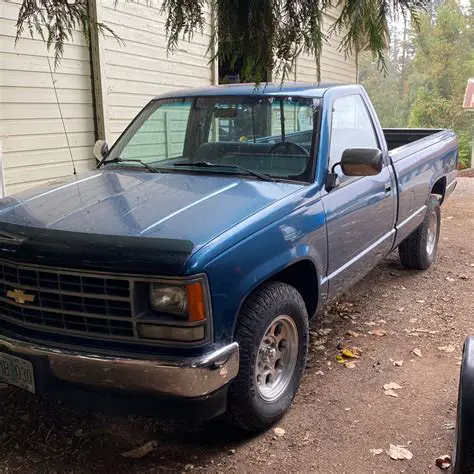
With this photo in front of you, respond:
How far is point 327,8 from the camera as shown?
3143mm

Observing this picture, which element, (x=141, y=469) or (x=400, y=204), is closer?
(x=141, y=469)

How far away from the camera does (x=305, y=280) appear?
11.8 ft

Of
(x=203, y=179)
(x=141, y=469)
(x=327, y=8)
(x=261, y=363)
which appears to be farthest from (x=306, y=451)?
→ (x=327, y=8)

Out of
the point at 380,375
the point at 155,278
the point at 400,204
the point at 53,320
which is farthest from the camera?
the point at 400,204

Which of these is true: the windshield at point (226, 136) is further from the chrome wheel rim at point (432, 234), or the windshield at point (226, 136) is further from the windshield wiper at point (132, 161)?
the chrome wheel rim at point (432, 234)

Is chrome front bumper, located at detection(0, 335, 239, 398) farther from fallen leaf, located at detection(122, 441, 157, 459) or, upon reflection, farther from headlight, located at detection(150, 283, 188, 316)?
fallen leaf, located at detection(122, 441, 157, 459)

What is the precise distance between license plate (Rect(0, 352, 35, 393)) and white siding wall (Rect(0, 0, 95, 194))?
3441 millimetres

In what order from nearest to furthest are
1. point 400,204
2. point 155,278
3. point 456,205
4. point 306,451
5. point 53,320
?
point 155,278, point 53,320, point 306,451, point 400,204, point 456,205

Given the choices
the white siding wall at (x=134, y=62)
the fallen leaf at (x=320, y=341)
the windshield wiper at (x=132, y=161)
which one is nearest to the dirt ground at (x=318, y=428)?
the fallen leaf at (x=320, y=341)

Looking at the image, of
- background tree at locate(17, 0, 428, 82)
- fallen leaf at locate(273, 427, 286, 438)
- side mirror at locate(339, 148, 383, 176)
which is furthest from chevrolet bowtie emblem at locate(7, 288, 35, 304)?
side mirror at locate(339, 148, 383, 176)

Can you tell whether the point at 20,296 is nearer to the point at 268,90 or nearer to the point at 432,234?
the point at 268,90

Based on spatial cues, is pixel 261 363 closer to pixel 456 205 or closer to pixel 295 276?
pixel 295 276

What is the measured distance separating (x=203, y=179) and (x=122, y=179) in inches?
22.2

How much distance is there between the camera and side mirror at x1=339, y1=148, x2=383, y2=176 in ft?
11.9
